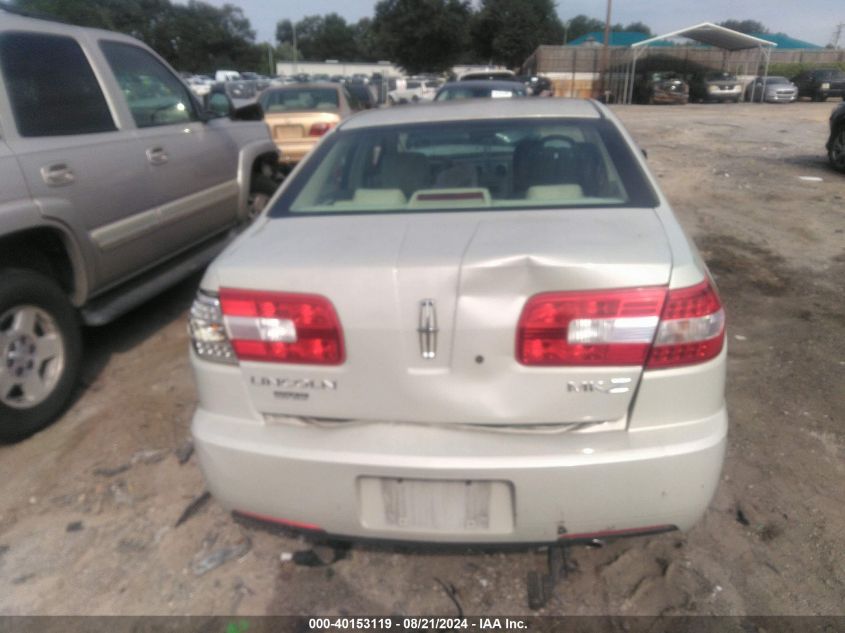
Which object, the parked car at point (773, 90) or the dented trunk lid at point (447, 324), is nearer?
the dented trunk lid at point (447, 324)

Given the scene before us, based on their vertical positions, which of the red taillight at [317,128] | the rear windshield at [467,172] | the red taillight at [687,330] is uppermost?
the rear windshield at [467,172]

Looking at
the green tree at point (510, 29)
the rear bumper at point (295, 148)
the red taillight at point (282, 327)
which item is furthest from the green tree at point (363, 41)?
the red taillight at point (282, 327)

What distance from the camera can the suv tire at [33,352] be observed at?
134 inches

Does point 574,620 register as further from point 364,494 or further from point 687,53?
point 687,53

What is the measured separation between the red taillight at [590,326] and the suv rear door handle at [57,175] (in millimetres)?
2810

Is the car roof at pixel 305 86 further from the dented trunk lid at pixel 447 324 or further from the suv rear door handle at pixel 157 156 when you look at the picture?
the dented trunk lid at pixel 447 324

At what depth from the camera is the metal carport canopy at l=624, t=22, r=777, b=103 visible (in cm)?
3109

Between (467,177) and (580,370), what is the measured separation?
1.26 m

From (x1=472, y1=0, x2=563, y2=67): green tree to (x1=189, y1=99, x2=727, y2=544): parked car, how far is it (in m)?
53.4

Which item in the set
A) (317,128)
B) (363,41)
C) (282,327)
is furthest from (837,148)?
(363,41)

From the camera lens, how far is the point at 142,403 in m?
3.93

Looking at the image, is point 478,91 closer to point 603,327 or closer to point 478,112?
point 478,112

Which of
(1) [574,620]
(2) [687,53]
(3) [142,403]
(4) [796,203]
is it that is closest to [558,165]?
(1) [574,620]

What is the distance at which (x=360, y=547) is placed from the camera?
2.72m
